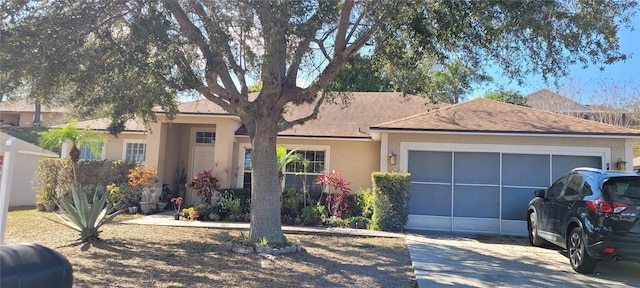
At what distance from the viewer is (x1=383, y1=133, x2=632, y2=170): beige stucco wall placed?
12188 mm

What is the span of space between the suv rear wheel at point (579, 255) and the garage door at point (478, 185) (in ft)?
15.7

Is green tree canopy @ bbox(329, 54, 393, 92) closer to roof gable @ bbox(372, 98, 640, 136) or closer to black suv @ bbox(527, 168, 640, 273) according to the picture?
roof gable @ bbox(372, 98, 640, 136)

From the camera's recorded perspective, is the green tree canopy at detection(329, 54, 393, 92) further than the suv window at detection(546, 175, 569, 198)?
Yes

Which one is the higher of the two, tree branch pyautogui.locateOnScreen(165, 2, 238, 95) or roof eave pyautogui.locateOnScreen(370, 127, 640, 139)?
tree branch pyautogui.locateOnScreen(165, 2, 238, 95)

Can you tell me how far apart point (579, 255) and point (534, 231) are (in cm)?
280

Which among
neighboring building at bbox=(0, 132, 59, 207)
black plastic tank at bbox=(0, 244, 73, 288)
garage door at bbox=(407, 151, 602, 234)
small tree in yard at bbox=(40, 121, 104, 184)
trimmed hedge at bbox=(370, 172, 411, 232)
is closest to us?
black plastic tank at bbox=(0, 244, 73, 288)

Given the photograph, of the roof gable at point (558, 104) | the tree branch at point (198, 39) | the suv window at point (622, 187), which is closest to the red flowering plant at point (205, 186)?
the tree branch at point (198, 39)

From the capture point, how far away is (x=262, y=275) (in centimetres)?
678

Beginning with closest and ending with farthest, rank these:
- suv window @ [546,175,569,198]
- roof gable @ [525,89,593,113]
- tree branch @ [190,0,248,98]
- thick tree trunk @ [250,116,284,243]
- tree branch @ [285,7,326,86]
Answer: tree branch @ [285,7,326,86] → tree branch @ [190,0,248,98] → thick tree trunk @ [250,116,284,243] → suv window @ [546,175,569,198] → roof gable @ [525,89,593,113]

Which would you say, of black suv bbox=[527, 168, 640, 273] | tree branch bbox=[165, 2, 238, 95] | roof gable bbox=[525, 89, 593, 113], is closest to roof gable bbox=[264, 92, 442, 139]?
tree branch bbox=[165, 2, 238, 95]

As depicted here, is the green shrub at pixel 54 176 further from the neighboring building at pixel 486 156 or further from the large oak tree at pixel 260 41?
the large oak tree at pixel 260 41

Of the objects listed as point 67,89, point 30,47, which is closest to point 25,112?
point 67,89

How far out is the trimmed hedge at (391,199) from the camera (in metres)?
11.8

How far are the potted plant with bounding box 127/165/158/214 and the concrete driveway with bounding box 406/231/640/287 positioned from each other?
29.3ft
